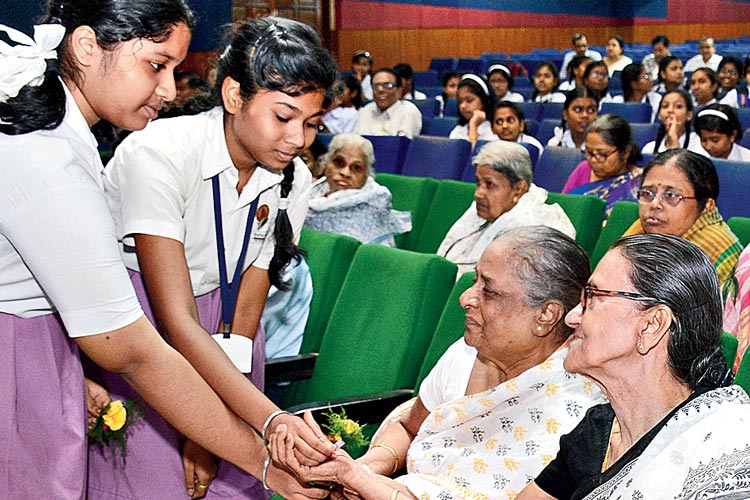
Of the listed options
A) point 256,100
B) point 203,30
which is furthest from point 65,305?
point 203,30

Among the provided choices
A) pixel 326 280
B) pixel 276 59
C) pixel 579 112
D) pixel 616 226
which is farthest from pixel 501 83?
pixel 276 59

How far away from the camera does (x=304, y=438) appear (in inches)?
64.6

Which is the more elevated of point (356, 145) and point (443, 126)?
point (356, 145)

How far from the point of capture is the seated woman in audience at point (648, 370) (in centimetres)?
122

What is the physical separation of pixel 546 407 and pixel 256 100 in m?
0.75

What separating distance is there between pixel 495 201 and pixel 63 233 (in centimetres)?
265

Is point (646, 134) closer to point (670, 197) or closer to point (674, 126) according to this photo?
point (674, 126)

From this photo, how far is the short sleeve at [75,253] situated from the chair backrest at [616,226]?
228cm

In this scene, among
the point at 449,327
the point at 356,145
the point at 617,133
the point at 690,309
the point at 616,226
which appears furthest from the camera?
the point at 617,133

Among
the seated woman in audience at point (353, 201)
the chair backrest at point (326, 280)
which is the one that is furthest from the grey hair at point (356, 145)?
the chair backrest at point (326, 280)

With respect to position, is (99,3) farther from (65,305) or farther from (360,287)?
(360,287)

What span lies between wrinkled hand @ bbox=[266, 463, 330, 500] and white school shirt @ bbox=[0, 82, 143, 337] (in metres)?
0.46

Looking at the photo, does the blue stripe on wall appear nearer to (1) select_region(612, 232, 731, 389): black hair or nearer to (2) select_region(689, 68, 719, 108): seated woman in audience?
(2) select_region(689, 68, 719, 108): seated woman in audience

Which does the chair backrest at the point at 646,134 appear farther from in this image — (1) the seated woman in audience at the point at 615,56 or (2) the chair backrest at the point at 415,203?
(1) the seated woman in audience at the point at 615,56
